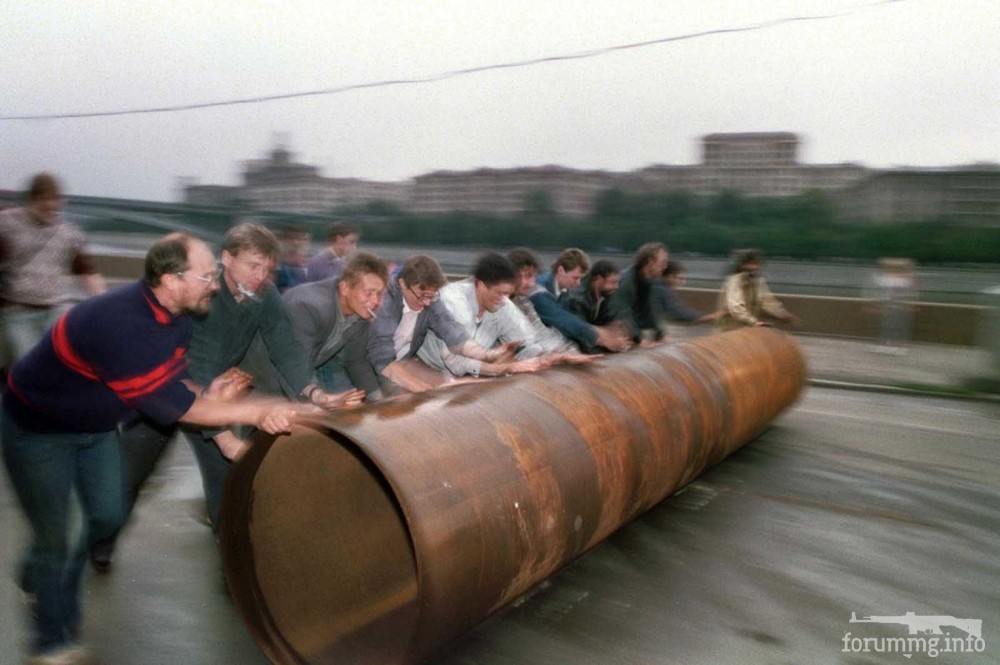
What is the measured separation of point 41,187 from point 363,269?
2686 mm

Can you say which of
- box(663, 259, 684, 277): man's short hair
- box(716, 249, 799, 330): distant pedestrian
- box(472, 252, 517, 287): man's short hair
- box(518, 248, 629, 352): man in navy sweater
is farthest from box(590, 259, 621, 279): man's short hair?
box(472, 252, 517, 287): man's short hair

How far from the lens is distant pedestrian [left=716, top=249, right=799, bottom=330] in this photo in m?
8.65

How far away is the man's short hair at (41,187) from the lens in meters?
5.54

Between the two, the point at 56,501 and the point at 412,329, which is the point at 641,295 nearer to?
the point at 412,329

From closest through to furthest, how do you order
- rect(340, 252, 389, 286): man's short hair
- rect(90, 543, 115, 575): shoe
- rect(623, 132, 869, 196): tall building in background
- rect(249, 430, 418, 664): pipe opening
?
rect(249, 430, 418, 664): pipe opening
rect(340, 252, 389, 286): man's short hair
rect(90, 543, 115, 575): shoe
rect(623, 132, 869, 196): tall building in background

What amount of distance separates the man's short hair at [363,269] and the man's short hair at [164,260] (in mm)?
1291

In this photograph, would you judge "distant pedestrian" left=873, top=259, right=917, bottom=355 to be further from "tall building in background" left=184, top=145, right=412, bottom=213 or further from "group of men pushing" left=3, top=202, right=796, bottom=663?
"tall building in background" left=184, top=145, right=412, bottom=213

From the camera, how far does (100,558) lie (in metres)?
4.46

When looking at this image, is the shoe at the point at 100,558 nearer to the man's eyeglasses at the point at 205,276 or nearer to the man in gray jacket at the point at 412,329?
the man in gray jacket at the point at 412,329

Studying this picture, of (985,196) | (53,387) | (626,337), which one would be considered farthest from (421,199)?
(53,387)

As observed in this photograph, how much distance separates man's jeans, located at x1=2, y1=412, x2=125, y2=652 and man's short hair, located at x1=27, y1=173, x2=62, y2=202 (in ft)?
9.37

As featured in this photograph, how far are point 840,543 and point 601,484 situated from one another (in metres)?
2.12

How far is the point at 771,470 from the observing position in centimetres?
682

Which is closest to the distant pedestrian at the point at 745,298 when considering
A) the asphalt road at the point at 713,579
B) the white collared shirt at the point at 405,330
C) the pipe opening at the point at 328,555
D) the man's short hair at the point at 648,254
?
the man's short hair at the point at 648,254
